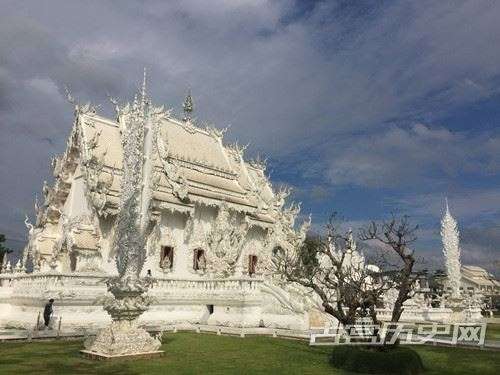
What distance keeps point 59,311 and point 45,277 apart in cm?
159

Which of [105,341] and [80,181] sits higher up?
[80,181]

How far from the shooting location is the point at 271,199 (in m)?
31.0

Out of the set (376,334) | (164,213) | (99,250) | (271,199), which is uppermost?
(271,199)

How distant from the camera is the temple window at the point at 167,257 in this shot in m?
23.9

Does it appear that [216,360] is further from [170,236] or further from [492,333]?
[492,333]

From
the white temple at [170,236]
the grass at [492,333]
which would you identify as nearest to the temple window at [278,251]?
the white temple at [170,236]

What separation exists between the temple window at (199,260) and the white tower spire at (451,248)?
28217 mm

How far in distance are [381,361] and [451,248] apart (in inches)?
1711

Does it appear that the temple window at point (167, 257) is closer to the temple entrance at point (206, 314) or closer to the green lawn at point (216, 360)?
the temple entrance at point (206, 314)

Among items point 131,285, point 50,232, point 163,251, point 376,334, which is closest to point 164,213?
point 163,251

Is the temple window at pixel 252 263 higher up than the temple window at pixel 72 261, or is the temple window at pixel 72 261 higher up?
the temple window at pixel 252 263

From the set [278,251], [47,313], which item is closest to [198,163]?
[278,251]

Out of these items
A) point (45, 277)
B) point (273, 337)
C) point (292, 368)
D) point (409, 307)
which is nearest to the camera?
point (292, 368)

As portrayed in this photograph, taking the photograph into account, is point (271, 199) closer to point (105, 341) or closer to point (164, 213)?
point (164, 213)
